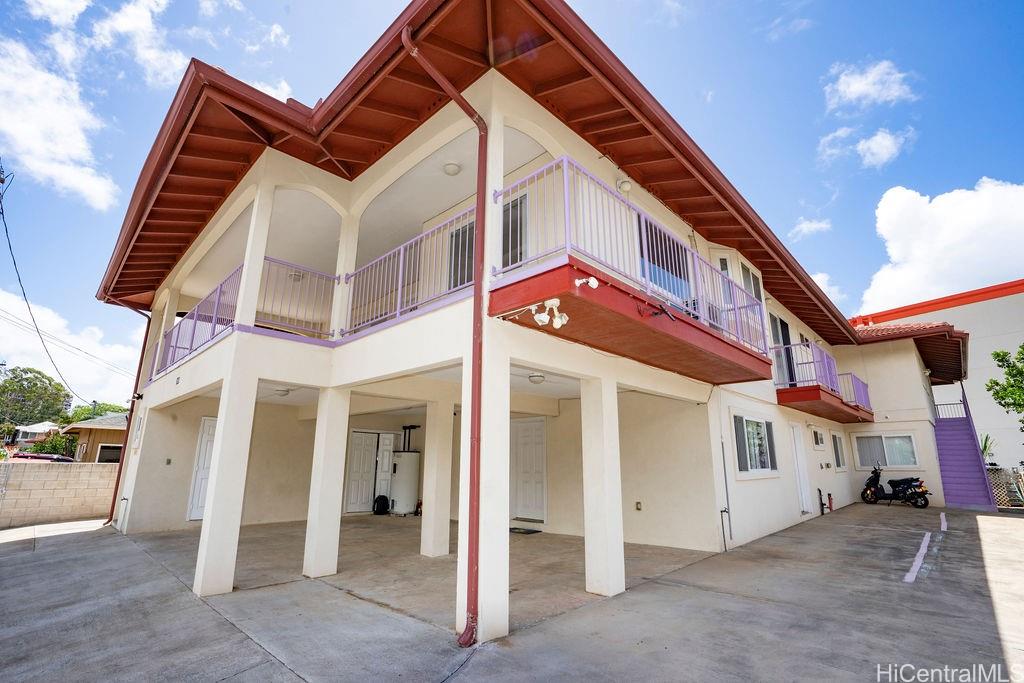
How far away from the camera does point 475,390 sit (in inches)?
174

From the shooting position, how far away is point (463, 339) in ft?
15.8

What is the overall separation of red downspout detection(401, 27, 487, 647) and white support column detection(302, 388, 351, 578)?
3124mm

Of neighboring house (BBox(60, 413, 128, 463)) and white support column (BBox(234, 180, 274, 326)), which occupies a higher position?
white support column (BBox(234, 180, 274, 326))

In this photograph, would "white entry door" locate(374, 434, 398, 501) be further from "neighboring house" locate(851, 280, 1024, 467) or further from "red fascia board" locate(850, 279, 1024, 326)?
"neighboring house" locate(851, 280, 1024, 467)

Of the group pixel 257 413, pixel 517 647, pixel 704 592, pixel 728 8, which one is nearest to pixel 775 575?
pixel 704 592

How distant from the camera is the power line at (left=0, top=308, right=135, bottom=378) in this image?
63.0 ft

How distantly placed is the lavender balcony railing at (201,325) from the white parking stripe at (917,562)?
1020 cm

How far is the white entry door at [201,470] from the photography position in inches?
431

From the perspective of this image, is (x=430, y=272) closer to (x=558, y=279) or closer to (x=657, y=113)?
(x=657, y=113)

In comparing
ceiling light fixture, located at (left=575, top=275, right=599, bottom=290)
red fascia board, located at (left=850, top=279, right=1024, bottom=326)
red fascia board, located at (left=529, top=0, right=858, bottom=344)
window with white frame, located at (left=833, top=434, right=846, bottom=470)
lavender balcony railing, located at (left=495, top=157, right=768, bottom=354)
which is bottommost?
window with white frame, located at (left=833, top=434, right=846, bottom=470)

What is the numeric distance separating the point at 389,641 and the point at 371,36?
6.55 metres

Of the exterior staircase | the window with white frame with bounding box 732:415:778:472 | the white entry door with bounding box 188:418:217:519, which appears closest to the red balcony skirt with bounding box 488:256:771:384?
the window with white frame with bounding box 732:415:778:472

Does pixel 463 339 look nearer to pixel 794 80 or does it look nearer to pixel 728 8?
pixel 728 8

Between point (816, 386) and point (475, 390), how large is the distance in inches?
404
